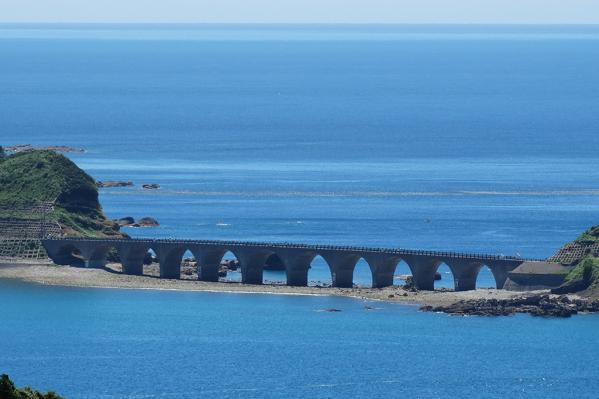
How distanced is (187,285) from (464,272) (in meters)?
21.0

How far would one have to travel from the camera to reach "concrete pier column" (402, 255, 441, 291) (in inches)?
6009

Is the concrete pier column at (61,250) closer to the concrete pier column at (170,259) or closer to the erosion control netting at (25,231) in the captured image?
the erosion control netting at (25,231)

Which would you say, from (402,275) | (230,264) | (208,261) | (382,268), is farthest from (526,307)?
(230,264)

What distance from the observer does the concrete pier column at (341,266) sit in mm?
156125

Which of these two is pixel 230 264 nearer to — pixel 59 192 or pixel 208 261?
pixel 208 261

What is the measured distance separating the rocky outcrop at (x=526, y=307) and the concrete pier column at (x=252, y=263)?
18.7 meters

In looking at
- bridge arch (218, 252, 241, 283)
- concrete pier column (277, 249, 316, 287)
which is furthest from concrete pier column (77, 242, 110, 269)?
concrete pier column (277, 249, 316, 287)

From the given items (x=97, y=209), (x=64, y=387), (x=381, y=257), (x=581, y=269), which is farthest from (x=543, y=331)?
(x=97, y=209)

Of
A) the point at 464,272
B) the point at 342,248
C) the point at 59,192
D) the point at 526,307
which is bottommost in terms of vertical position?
the point at 526,307

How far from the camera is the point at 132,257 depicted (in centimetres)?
16375

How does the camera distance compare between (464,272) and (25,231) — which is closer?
(464,272)

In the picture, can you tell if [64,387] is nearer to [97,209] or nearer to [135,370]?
[135,370]

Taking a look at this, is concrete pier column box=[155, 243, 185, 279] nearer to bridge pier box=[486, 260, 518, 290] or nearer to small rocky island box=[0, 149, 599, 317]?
small rocky island box=[0, 149, 599, 317]

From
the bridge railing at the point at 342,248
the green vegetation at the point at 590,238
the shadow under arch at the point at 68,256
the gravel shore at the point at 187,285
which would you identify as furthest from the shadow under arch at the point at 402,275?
the shadow under arch at the point at 68,256
